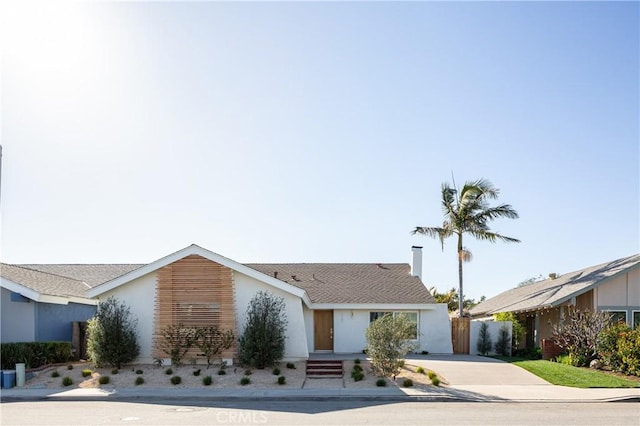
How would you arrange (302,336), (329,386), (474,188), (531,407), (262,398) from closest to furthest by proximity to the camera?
(531,407) < (262,398) < (329,386) < (302,336) < (474,188)

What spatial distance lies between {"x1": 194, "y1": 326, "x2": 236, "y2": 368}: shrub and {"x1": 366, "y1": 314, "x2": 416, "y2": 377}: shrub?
5.39m

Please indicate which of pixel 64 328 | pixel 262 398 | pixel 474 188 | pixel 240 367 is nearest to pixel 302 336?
pixel 240 367

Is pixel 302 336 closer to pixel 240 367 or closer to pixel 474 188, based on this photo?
pixel 240 367

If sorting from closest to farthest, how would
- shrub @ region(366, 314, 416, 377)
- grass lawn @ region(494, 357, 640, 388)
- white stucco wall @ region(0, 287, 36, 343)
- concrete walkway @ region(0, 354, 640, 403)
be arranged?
1. concrete walkway @ region(0, 354, 640, 403)
2. grass lawn @ region(494, 357, 640, 388)
3. shrub @ region(366, 314, 416, 377)
4. white stucco wall @ region(0, 287, 36, 343)

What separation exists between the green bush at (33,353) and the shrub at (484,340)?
58.5ft

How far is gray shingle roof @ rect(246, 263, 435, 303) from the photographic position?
94.6 ft

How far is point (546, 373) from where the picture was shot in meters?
20.9

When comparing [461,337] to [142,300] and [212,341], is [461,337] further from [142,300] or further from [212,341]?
[142,300]

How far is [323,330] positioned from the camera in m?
28.6

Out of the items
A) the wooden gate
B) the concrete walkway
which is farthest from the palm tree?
the concrete walkway

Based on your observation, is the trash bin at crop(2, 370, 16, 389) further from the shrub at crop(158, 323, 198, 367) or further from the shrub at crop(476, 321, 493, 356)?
the shrub at crop(476, 321, 493, 356)

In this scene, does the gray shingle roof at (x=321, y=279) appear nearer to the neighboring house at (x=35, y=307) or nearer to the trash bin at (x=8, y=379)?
the neighboring house at (x=35, y=307)

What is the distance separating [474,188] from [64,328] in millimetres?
20157

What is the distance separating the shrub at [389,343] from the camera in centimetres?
1909
